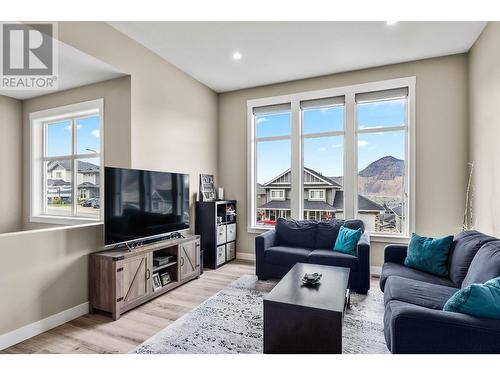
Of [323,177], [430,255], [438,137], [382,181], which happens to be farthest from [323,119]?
[430,255]

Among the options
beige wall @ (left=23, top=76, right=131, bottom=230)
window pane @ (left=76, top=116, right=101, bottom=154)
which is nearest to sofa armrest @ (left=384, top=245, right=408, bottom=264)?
beige wall @ (left=23, top=76, right=131, bottom=230)

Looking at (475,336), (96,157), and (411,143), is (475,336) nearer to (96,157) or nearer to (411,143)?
(411,143)

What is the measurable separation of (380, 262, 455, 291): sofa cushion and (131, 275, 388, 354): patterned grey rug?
427 millimetres

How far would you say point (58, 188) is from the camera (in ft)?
14.9

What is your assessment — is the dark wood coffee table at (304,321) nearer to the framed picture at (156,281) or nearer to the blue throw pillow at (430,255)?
the blue throw pillow at (430,255)

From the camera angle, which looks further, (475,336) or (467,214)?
(467,214)

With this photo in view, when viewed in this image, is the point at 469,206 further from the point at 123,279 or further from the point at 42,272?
the point at 42,272

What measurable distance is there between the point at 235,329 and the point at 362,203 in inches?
116

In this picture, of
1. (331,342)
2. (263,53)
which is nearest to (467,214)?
(331,342)

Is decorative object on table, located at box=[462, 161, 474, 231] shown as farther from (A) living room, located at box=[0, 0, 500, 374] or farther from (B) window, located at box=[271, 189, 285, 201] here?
(B) window, located at box=[271, 189, 285, 201]

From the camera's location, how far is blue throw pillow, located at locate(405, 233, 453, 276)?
2.74m

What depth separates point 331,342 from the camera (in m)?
1.84

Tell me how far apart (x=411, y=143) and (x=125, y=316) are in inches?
175

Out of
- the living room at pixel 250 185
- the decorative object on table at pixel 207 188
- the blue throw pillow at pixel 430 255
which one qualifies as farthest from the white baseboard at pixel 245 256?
the blue throw pillow at pixel 430 255
